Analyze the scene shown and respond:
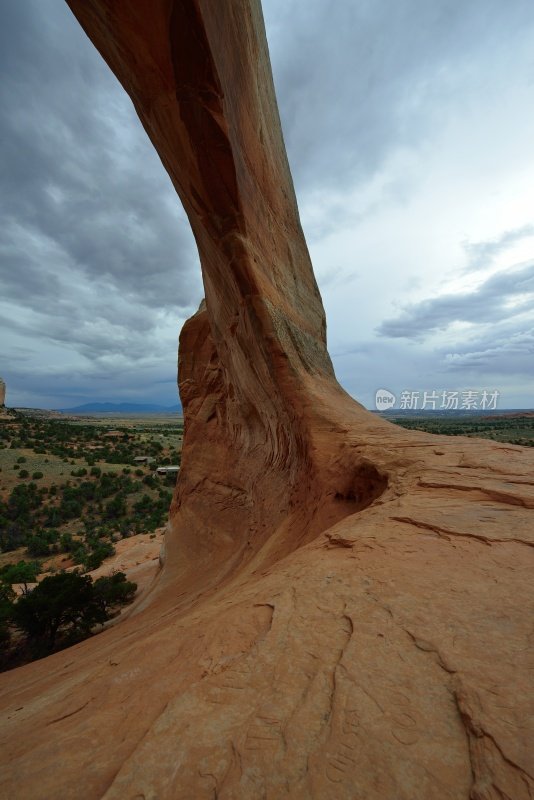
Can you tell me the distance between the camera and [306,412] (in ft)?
24.3

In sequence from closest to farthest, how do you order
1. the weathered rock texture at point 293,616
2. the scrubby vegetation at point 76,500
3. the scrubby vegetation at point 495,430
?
the weathered rock texture at point 293,616 → the scrubby vegetation at point 76,500 → the scrubby vegetation at point 495,430

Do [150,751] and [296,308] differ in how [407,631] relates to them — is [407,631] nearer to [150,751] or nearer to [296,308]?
[150,751]

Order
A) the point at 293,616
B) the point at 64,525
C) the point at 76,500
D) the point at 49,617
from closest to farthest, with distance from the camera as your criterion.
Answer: the point at 293,616, the point at 49,617, the point at 64,525, the point at 76,500

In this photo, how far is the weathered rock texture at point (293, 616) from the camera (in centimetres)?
162

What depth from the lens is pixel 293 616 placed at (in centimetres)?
272

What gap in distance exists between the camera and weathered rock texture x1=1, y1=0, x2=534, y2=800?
1.62 m

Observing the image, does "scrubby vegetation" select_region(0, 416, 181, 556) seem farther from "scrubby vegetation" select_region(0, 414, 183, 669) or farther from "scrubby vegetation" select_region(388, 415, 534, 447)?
"scrubby vegetation" select_region(388, 415, 534, 447)

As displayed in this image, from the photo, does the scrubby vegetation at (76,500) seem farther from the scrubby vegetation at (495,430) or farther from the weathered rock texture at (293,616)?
the scrubby vegetation at (495,430)

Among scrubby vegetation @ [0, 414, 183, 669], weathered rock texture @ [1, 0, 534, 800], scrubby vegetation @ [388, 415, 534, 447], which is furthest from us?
scrubby vegetation @ [388, 415, 534, 447]

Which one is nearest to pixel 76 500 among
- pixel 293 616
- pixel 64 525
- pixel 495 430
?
pixel 64 525

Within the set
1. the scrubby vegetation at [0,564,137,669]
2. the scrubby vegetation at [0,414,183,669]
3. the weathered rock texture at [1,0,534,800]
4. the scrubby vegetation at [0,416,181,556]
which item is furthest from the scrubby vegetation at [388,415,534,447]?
the scrubby vegetation at [0,416,181,556]

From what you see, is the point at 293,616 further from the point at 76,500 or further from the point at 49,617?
the point at 76,500

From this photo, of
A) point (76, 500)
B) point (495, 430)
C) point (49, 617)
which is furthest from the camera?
point (495, 430)

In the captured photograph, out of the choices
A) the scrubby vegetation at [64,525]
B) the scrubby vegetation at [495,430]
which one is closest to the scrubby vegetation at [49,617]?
the scrubby vegetation at [64,525]
